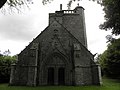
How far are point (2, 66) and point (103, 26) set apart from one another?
2095 cm

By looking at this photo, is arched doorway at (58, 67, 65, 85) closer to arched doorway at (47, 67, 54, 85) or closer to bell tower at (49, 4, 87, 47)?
arched doorway at (47, 67, 54, 85)

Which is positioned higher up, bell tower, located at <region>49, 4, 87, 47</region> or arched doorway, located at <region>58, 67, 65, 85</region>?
bell tower, located at <region>49, 4, 87, 47</region>

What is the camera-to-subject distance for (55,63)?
23.7m

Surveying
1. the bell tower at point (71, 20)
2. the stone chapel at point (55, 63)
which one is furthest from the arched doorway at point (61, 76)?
the bell tower at point (71, 20)

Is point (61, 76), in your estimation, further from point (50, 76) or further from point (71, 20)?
point (71, 20)

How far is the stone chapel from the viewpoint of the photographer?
22.0m

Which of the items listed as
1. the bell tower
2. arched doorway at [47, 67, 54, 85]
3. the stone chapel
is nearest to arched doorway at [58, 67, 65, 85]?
the stone chapel

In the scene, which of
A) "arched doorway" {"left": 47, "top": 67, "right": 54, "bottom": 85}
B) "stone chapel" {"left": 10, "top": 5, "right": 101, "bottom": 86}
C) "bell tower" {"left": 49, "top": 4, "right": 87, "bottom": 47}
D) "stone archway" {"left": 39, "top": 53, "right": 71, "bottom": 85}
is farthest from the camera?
"bell tower" {"left": 49, "top": 4, "right": 87, "bottom": 47}

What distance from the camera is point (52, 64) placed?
2367cm

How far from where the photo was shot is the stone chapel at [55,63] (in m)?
22.0

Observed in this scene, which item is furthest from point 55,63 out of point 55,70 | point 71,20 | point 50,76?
point 71,20

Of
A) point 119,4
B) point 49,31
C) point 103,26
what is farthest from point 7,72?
point 119,4

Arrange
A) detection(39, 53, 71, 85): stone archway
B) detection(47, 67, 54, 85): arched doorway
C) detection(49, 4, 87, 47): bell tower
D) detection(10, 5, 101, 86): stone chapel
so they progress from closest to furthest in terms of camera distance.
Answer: detection(10, 5, 101, 86): stone chapel, detection(39, 53, 71, 85): stone archway, detection(47, 67, 54, 85): arched doorway, detection(49, 4, 87, 47): bell tower

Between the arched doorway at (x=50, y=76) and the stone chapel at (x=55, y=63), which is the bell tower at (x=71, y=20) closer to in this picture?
the stone chapel at (x=55, y=63)
